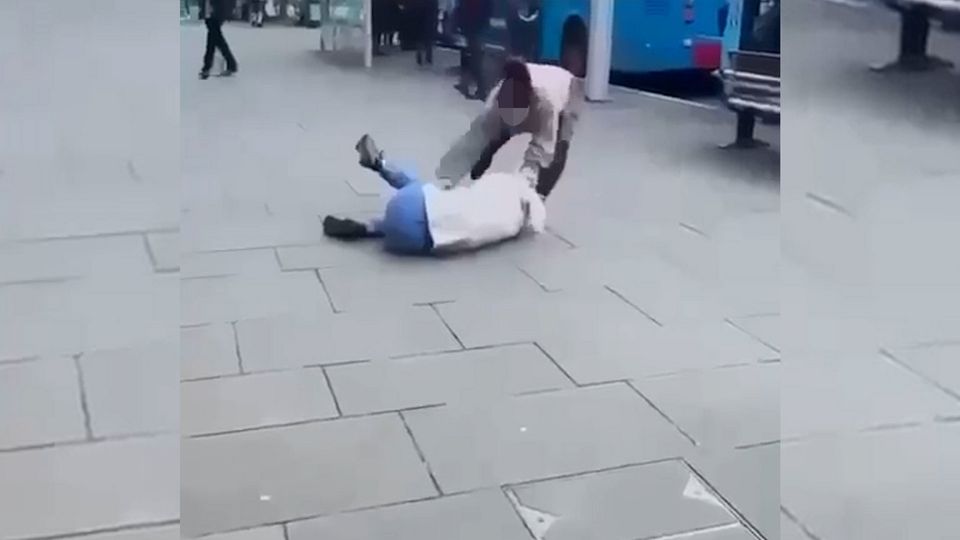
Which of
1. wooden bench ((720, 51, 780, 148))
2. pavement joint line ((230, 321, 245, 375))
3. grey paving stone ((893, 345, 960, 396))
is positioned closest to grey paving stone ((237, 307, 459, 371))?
pavement joint line ((230, 321, 245, 375))

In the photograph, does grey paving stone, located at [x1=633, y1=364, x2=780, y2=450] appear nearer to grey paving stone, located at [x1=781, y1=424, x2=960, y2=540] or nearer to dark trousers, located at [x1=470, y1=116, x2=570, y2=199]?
grey paving stone, located at [x1=781, y1=424, x2=960, y2=540]

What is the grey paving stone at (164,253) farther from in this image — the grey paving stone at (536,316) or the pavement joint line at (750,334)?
the pavement joint line at (750,334)

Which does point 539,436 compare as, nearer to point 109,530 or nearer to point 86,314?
point 109,530

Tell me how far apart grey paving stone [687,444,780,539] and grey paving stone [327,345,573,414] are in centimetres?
19

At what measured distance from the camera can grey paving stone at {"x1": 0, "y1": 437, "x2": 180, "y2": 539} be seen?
0.77 m

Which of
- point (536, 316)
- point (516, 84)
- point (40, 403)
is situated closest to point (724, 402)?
point (536, 316)

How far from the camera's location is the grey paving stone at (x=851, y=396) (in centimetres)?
91

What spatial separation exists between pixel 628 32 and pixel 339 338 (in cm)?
62

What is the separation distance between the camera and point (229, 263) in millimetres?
1319

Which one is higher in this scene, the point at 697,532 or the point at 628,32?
the point at 628,32

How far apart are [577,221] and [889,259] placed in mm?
428

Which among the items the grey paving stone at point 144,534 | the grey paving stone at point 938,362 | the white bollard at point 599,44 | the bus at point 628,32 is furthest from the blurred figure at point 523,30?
the grey paving stone at point 144,534

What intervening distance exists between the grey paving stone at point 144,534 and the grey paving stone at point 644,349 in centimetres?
42

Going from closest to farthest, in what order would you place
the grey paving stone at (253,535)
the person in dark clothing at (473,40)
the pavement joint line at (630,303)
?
the grey paving stone at (253,535) < the person in dark clothing at (473,40) < the pavement joint line at (630,303)
